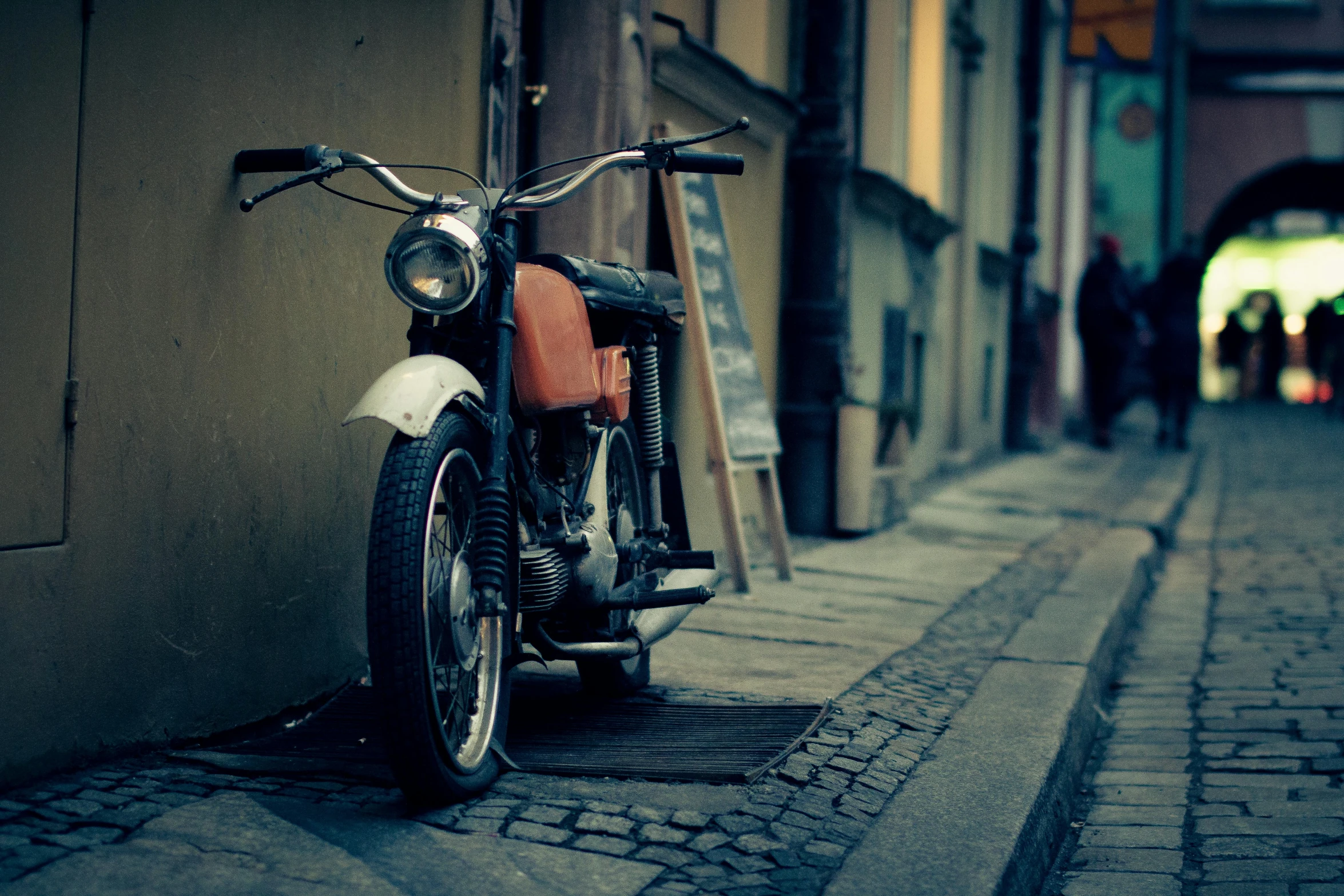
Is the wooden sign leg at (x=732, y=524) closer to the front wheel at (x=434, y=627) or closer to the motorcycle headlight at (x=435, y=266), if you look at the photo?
the front wheel at (x=434, y=627)

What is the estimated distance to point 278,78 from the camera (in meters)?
3.65

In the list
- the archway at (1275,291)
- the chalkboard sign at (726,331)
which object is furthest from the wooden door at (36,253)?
the archway at (1275,291)

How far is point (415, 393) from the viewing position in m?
2.88

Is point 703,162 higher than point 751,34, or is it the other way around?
point 751,34

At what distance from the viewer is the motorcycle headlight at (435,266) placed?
297cm

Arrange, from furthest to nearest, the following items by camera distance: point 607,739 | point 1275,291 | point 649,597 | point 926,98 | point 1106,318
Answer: point 1275,291
point 1106,318
point 926,98
point 649,597
point 607,739

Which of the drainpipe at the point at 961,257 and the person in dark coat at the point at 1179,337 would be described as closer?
the drainpipe at the point at 961,257

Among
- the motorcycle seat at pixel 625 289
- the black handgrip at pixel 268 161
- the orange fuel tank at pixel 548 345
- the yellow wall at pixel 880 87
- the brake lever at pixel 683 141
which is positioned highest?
the yellow wall at pixel 880 87

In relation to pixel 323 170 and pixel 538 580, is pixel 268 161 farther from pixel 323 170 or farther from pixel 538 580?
pixel 538 580

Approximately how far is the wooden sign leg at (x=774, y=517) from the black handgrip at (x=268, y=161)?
3268mm

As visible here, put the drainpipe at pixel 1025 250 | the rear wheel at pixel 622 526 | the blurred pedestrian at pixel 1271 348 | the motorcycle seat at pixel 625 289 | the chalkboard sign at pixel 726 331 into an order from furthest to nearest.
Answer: the blurred pedestrian at pixel 1271 348 < the drainpipe at pixel 1025 250 < the chalkboard sign at pixel 726 331 < the rear wheel at pixel 622 526 < the motorcycle seat at pixel 625 289

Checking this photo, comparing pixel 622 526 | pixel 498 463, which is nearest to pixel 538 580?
pixel 498 463

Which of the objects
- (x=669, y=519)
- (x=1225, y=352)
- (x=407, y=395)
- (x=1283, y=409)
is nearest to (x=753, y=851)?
(x=407, y=395)

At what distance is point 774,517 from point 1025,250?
9789 millimetres
